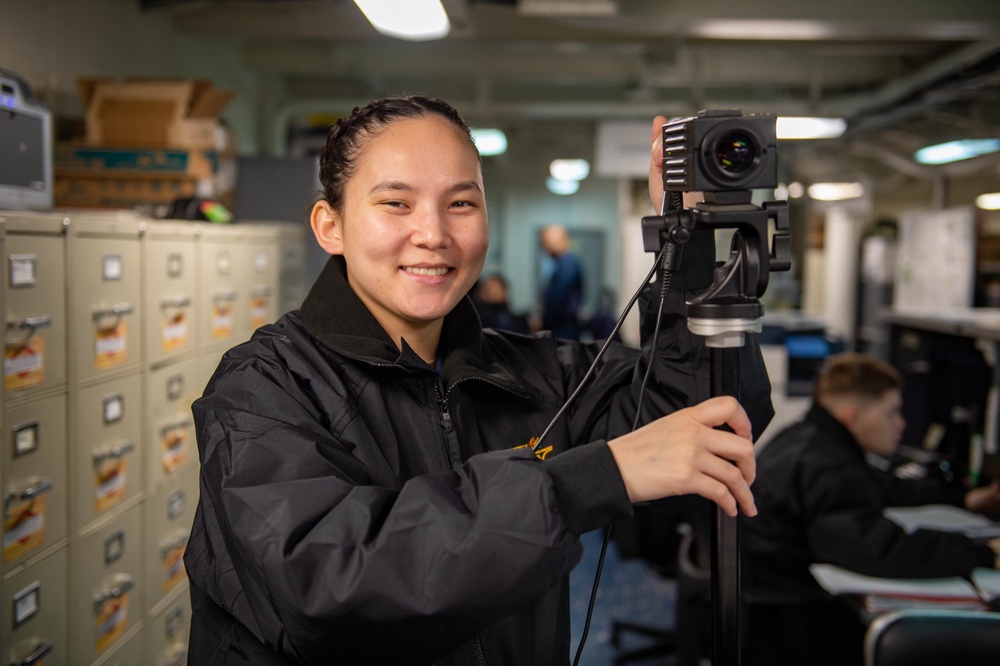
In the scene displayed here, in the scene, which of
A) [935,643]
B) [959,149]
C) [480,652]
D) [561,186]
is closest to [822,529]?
[935,643]

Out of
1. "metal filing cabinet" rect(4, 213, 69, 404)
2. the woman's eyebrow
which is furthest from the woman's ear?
"metal filing cabinet" rect(4, 213, 69, 404)

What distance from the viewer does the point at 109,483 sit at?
7.76ft

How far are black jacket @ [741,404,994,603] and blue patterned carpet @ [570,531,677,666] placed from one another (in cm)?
105

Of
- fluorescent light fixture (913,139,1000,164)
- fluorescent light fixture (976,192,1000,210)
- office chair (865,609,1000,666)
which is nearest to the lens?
office chair (865,609,1000,666)

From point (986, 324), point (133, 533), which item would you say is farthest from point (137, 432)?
point (986, 324)

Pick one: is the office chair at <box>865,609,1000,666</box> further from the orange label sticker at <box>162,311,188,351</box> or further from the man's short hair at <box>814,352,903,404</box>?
the orange label sticker at <box>162,311,188,351</box>

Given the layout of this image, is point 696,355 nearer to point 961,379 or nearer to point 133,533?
point 133,533

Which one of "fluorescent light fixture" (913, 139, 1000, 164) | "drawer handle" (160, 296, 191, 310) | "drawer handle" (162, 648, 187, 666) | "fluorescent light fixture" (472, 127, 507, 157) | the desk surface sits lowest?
"drawer handle" (162, 648, 187, 666)

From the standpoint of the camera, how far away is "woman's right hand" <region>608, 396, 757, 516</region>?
826mm

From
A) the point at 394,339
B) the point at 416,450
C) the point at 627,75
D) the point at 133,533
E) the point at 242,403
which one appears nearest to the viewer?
the point at 242,403

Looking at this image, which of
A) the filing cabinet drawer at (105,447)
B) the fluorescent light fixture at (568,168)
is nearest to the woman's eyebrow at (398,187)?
the filing cabinet drawer at (105,447)

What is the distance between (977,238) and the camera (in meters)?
6.57

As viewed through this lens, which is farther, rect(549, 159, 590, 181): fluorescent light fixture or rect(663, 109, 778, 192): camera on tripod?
rect(549, 159, 590, 181): fluorescent light fixture

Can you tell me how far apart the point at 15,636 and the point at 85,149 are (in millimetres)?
2078
